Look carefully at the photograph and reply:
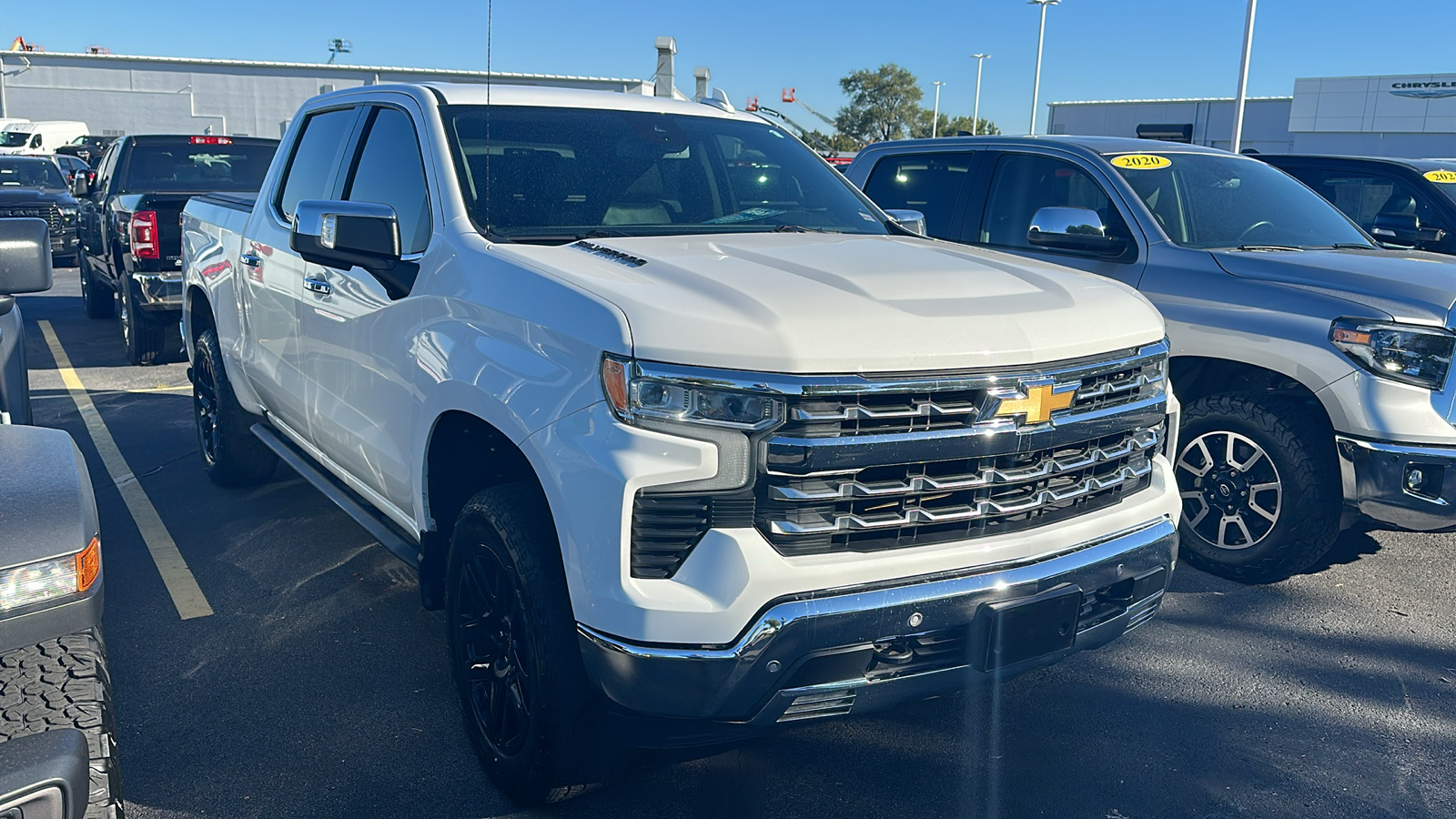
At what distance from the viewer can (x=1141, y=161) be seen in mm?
5898

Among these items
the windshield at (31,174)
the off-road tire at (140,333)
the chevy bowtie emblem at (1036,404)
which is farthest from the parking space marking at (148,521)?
the windshield at (31,174)

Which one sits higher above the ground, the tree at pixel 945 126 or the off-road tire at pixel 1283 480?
the tree at pixel 945 126

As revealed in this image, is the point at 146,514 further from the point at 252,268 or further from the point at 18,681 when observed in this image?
the point at 18,681

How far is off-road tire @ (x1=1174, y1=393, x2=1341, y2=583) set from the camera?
4672 mm

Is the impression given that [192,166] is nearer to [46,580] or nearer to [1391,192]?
[46,580]

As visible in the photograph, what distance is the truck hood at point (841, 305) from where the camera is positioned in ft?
8.12

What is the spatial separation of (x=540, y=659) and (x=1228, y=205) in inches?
183

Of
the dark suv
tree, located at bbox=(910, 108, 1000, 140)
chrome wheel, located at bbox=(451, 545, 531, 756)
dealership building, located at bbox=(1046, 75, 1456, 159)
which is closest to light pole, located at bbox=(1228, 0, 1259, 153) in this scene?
dealership building, located at bbox=(1046, 75, 1456, 159)

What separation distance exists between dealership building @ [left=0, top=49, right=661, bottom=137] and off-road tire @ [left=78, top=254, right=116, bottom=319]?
40.6m

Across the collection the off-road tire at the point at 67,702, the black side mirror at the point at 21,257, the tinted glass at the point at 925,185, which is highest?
the tinted glass at the point at 925,185

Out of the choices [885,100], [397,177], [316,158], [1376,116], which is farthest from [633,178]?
[885,100]

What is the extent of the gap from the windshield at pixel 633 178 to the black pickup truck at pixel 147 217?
5871 mm

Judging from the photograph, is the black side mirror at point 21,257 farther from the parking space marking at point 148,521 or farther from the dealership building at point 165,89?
the dealership building at point 165,89

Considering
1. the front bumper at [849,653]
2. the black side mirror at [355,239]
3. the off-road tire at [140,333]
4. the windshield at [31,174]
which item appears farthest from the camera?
the windshield at [31,174]
